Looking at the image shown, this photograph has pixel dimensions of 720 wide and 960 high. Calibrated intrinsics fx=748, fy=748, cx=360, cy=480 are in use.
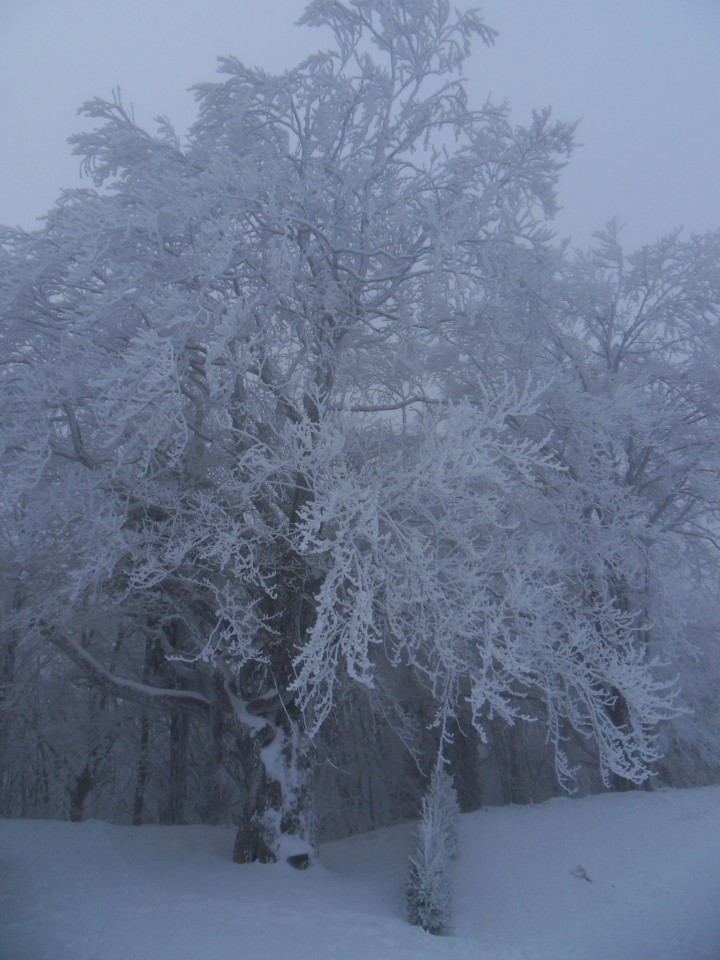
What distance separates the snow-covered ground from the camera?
5.69 meters

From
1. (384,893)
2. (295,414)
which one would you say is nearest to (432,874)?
(384,893)

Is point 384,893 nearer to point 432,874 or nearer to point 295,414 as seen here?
point 432,874

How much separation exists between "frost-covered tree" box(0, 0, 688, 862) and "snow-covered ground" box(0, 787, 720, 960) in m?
0.95

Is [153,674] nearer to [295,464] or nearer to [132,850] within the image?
[132,850]

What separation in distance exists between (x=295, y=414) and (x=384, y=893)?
17.8ft

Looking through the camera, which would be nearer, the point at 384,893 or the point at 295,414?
the point at 384,893

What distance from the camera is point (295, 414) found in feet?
29.8

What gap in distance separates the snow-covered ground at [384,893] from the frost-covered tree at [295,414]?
3.12 feet

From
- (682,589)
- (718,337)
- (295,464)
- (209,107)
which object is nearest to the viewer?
Answer: (295,464)

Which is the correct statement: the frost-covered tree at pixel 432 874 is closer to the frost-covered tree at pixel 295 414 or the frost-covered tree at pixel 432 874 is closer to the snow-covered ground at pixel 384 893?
the snow-covered ground at pixel 384 893

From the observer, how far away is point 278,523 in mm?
8688

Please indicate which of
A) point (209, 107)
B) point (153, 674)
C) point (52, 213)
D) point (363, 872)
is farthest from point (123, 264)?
point (153, 674)

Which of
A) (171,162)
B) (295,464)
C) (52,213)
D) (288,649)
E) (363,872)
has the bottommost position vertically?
(363,872)

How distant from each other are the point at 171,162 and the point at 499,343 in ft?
15.0
